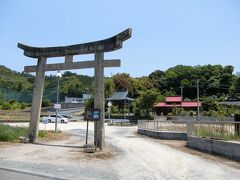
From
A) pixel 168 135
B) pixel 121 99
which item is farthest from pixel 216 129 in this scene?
pixel 121 99

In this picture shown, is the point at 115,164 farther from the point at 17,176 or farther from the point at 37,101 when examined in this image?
the point at 37,101

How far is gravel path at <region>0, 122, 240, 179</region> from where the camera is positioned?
10.9 metres

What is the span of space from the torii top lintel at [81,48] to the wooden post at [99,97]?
0.44m

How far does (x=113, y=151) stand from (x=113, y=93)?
208ft

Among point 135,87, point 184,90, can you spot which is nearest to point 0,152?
point 135,87

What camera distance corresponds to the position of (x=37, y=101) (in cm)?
2027

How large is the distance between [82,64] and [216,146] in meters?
8.30

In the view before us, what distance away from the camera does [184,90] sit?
342ft

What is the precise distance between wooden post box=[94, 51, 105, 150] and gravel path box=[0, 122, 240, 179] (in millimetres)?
990

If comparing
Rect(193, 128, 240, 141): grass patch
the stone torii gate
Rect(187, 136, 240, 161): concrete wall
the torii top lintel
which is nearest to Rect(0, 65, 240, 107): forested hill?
the torii top lintel

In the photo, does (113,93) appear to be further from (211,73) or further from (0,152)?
(0,152)

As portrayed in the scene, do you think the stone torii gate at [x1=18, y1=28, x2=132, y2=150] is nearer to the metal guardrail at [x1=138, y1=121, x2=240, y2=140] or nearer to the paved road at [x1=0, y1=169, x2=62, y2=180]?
the metal guardrail at [x1=138, y1=121, x2=240, y2=140]

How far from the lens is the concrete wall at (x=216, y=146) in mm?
13712

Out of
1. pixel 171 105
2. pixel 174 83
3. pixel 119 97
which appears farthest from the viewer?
pixel 174 83
